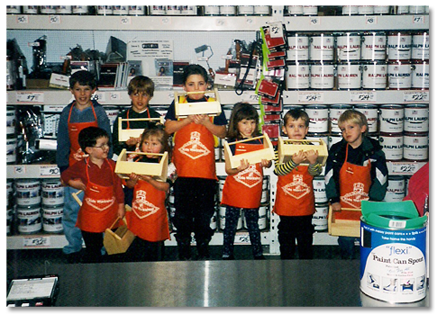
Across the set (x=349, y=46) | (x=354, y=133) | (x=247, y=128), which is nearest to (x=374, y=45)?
(x=349, y=46)

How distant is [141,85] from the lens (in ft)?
8.81

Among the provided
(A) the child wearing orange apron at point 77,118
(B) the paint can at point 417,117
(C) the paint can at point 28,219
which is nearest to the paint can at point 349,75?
(B) the paint can at point 417,117

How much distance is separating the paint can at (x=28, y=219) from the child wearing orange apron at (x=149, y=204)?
0.88 meters

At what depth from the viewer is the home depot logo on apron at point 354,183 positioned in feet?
8.49

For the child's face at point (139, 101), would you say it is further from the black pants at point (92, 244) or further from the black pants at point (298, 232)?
the black pants at point (298, 232)

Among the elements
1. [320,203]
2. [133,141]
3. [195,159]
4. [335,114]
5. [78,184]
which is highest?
[335,114]

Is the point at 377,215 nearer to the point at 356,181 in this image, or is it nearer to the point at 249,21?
the point at 356,181

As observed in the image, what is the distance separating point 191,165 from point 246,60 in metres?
0.79

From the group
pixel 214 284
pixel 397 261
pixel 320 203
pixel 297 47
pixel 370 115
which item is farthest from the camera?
pixel 320 203

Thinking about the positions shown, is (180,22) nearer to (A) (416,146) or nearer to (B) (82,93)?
(B) (82,93)

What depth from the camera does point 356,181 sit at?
8.55 feet

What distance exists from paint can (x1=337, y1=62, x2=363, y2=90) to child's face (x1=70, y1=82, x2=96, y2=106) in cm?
150

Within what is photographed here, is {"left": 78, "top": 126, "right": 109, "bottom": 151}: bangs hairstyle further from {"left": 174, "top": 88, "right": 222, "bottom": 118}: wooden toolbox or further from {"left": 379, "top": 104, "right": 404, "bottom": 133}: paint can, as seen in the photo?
{"left": 379, "top": 104, "right": 404, "bottom": 133}: paint can

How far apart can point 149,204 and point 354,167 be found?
3.85 feet
